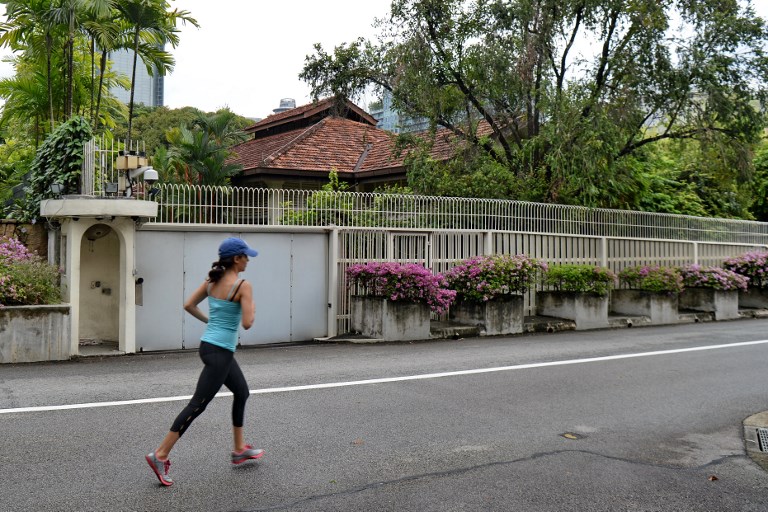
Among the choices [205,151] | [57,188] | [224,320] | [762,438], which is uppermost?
[205,151]

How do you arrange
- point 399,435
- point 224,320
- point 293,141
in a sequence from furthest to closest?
point 293,141
point 399,435
point 224,320

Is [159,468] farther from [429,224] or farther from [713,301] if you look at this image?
[713,301]

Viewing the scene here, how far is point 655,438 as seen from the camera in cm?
656

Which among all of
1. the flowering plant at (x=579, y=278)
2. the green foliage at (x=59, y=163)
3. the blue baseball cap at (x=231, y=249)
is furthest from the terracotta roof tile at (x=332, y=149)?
the blue baseball cap at (x=231, y=249)

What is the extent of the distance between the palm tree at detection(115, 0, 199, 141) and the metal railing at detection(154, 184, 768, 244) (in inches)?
133

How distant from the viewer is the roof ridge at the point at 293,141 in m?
21.3

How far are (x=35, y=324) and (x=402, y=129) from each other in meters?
11.6

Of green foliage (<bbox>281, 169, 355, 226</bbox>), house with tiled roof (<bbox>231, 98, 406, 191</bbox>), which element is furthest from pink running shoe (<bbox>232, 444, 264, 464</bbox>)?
house with tiled roof (<bbox>231, 98, 406, 191</bbox>)

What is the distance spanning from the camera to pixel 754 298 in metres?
20.1

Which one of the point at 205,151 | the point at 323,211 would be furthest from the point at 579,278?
the point at 205,151

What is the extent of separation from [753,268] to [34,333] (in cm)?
1831

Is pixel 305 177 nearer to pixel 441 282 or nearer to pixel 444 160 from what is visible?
pixel 444 160

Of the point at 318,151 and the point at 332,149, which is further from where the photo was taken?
the point at 332,149

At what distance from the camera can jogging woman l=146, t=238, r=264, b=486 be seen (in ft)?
16.8
